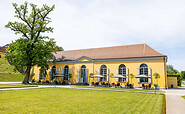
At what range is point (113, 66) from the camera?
81.8 feet

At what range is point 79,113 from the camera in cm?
533

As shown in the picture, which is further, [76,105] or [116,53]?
[116,53]

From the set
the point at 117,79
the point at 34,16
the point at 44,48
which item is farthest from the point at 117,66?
the point at 34,16

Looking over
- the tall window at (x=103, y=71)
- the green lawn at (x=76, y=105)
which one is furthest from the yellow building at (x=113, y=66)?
the green lawn at (x=76, y=105)

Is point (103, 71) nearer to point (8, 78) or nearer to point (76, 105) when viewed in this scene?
point (76, 105)

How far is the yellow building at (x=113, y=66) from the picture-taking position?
2162cm

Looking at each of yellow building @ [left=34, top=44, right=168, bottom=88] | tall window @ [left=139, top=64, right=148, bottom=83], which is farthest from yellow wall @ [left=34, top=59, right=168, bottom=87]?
tall window @ [left=139, top=64, right=148, bottom=83]

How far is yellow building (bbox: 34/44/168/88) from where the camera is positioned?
21625 millimetres

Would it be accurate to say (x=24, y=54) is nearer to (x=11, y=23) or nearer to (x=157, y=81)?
(x=11, y=23)

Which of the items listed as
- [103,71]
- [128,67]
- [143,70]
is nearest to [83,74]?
[103,71]

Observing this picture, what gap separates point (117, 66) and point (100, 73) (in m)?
3.74

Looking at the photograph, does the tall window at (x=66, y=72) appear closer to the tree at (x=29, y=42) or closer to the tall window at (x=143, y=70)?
the tree at (x=29, y=42)

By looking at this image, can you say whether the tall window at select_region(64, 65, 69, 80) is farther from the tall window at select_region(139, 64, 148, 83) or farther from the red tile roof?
the tall window at select_region(139, 64, 148, 83)

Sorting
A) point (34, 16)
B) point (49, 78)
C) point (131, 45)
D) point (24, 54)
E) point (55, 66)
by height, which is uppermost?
point (34, 16)
